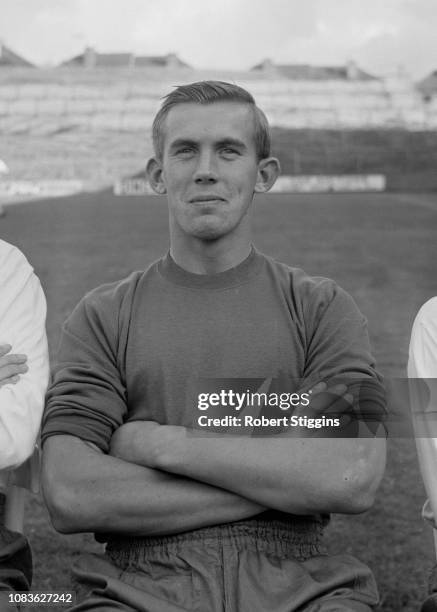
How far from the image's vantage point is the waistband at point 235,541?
167cm

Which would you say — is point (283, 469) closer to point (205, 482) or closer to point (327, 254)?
point (205, 482)

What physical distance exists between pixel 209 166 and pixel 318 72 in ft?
3.55

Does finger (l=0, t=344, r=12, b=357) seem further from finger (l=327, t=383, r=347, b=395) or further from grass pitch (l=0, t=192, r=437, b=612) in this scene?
grass pitch (l=0, t=192, r=437, b=612)

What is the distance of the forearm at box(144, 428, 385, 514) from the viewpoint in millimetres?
1621

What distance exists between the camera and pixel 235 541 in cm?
167

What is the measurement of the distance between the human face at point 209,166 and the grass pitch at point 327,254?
1019 mm

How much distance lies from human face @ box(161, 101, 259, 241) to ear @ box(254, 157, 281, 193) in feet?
0.22

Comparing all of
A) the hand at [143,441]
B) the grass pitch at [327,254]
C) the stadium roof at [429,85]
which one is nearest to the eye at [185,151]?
the hand at [143,441]

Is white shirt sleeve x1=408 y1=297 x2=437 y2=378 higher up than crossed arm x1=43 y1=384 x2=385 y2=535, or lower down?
higher up

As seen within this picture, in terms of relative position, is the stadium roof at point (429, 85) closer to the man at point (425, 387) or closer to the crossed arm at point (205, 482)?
the man at point (425, 387)

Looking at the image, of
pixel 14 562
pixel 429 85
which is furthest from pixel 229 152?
pixel 429 85

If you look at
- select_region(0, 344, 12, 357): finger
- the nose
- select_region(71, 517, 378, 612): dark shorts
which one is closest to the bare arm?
select_region(71, 517, 378, 612): dark shorts

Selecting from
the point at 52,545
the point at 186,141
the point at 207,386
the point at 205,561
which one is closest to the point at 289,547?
the point at 205,561

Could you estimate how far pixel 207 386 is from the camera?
5.82 feet
